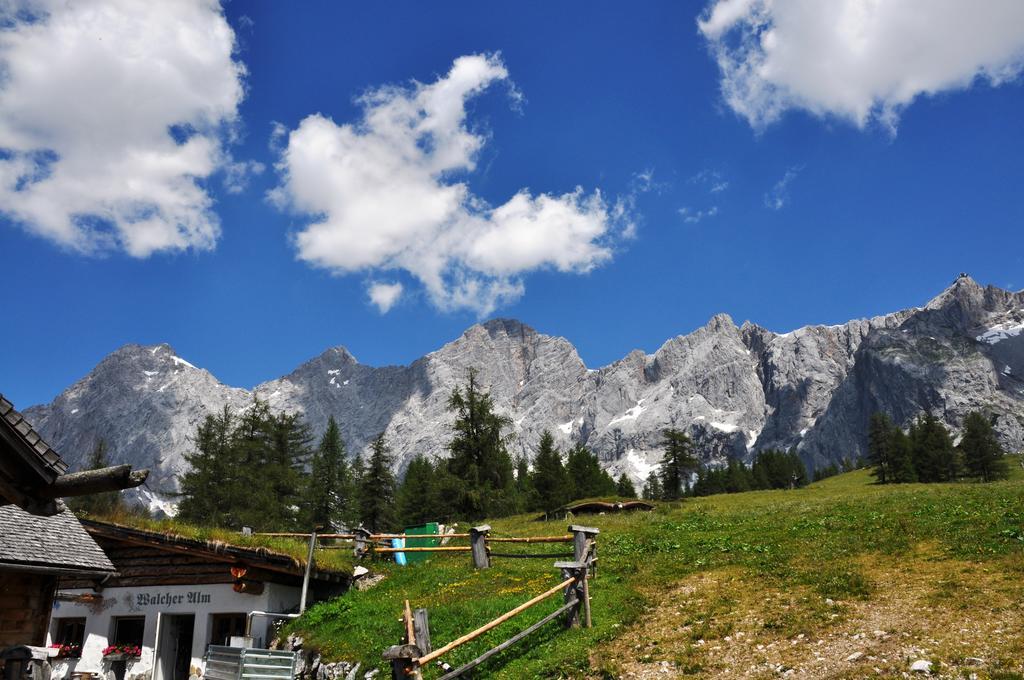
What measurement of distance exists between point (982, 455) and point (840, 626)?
9739 cm

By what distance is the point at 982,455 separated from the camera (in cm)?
9181

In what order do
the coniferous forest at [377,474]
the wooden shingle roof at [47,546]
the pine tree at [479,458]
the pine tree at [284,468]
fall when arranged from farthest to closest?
the pine tree at [284,468], the coniferous forest at [377,474], the pine tree at [479,458], the wooden shingle roof at [47,546]

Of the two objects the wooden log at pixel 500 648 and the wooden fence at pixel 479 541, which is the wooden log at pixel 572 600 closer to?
the wooden log at pixel 500 648

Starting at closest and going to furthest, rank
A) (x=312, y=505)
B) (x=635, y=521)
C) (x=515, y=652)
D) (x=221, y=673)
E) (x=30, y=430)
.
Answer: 1. (x=30, y=430)
2. (x=515, y=652)
3. (x=221, y=673)
4. (x=635, y=521)
5. (x=312, y=505)

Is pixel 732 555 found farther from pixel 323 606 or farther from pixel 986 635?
pixel 323 606

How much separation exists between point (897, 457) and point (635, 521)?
76.8 m

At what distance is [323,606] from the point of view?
21.6 metres

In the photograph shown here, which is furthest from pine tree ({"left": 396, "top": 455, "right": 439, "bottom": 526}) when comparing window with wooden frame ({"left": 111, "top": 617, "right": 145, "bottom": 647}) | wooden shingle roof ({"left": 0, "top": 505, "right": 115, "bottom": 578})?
wooden shingle roof ({"left": 0, "top": 505, "right": 115, "bottom": 578})

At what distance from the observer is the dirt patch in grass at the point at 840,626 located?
36.8 ft

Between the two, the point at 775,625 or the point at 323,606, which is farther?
the point at 323,606

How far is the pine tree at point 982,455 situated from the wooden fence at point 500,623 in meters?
94.9

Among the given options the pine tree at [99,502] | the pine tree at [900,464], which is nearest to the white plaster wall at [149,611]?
the pine tree at [99,502]

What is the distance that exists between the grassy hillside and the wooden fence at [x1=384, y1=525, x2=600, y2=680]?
44 centimetres

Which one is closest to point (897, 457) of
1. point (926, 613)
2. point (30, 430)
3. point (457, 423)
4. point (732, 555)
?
point (457, 423)
